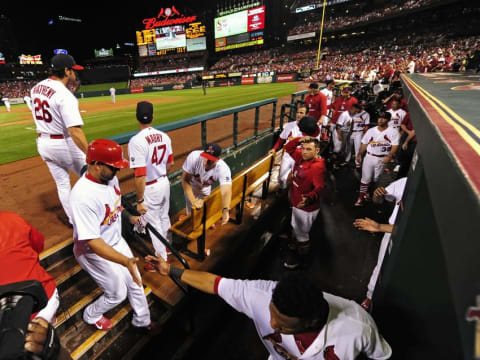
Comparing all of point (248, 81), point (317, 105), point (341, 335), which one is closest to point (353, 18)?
point (248, 81)

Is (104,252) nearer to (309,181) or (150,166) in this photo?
(150,166)

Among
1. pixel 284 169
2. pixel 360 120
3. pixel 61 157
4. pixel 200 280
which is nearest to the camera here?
pixel 200 280

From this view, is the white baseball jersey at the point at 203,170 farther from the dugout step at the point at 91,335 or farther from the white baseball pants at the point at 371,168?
the white baseball pants at the point at 371,168

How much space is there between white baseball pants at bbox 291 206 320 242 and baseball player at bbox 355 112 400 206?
85.8 inches

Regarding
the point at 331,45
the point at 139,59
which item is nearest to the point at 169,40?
the point at 139,59

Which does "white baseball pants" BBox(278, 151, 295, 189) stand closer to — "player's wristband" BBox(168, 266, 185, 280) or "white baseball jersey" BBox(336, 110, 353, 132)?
"white baseball jersey" BBox(336, 110, 353, 132)

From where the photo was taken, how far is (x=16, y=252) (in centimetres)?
168

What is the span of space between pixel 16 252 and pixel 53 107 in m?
1.97

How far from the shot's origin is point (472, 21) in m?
29.3

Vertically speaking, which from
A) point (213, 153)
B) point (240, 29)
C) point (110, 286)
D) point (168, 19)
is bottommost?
point (110, 286)

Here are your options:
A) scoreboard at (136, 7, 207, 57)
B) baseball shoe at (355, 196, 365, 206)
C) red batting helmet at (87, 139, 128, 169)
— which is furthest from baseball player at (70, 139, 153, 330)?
scoreboard at (136, 7, 207, 57)

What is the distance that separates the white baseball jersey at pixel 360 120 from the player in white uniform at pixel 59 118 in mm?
6685

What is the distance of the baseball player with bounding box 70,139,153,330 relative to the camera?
6.76ft

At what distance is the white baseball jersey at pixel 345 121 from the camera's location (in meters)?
7.20
